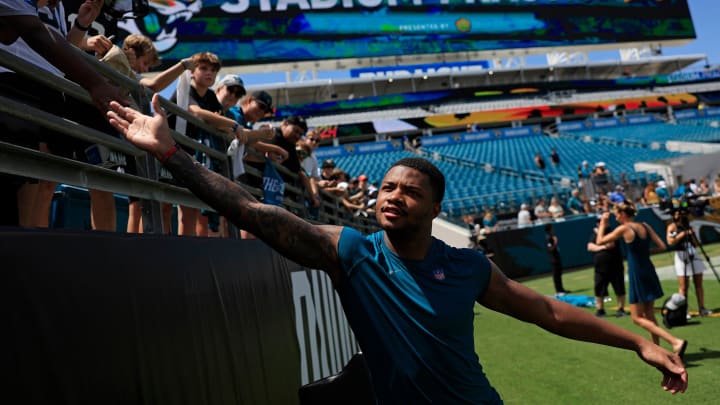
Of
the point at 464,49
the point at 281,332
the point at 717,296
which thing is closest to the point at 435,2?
the point at 464,49

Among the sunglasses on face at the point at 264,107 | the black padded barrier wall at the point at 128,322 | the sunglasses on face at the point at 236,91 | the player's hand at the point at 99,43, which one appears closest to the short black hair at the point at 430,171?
the black padded barrier wall at the point at 128,322

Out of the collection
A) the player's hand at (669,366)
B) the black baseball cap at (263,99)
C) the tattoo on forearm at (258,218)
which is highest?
the black baseball cap at (263,99)

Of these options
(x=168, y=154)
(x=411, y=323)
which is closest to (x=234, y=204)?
(x=168, y=154)

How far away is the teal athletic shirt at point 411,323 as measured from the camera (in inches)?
88.3

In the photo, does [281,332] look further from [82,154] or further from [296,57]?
[296,57]

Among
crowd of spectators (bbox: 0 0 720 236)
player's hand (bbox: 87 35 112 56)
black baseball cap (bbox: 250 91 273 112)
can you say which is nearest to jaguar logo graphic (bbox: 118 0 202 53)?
crowd of spectators (bbox: 0 0 720 236)

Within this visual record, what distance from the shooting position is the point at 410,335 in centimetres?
227

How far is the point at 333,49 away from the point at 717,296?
1157 inches

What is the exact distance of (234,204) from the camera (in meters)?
2.23

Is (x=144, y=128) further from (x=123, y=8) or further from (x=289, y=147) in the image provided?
(x=289, y=147)

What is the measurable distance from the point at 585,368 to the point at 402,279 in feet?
16.3

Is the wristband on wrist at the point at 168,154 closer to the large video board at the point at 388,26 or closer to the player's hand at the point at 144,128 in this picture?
the player's hand at the point at 144,128

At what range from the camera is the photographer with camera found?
9.05 meters

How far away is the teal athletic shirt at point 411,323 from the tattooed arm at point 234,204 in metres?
0.09
